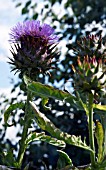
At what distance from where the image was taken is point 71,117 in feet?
9.29

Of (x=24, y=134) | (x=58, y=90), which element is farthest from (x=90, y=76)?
(x=24, y=134)

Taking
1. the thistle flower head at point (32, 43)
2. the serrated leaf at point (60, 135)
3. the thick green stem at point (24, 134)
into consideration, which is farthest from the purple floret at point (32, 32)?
the serrated leaf at point (60, 135)

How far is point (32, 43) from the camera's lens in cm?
122

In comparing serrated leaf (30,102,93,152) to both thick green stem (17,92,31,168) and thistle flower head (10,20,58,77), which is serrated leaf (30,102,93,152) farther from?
thistle flower head (10,20,58,77)

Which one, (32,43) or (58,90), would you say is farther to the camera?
(32,43)

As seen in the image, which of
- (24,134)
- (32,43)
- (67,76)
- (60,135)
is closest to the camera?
(60,135)

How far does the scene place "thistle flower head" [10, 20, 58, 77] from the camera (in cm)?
120

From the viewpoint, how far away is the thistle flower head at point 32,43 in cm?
120

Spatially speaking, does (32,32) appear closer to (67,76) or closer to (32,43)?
(32,43)

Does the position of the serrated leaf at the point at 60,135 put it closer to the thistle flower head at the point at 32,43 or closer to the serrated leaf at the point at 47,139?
the serrated leaf at the point at 47,139

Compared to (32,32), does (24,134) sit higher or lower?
lower

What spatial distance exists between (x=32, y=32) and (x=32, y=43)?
3 cm

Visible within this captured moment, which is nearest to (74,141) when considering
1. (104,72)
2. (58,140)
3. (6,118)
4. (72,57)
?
(58,140)

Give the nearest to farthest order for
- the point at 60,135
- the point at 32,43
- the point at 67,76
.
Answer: the point at 60,135, the point at 32,43, the point at 67,76
